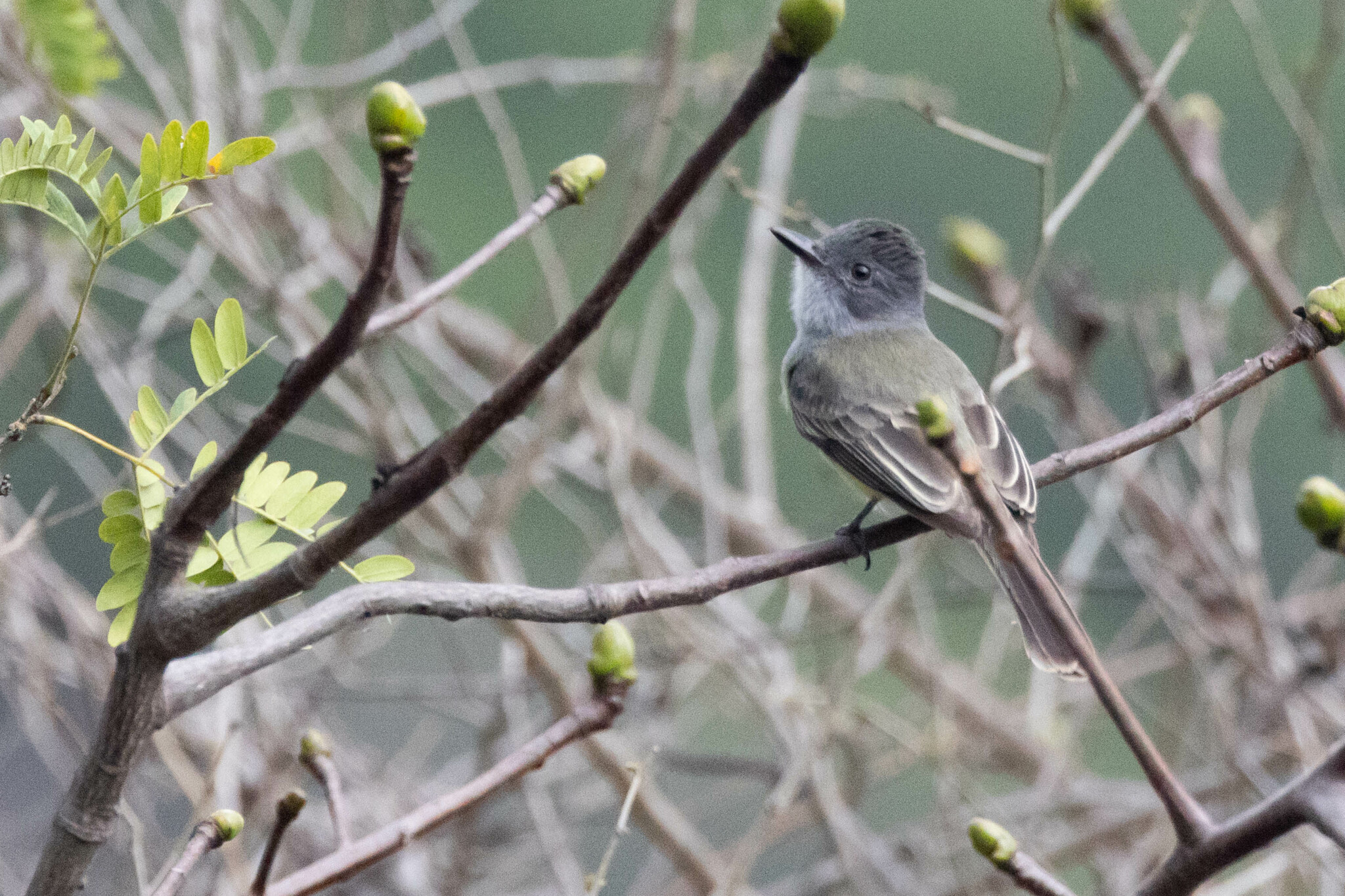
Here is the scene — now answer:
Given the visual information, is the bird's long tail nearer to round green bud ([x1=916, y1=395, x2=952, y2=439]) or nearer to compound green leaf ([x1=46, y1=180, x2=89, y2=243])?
round green bud ([x1=916, y1=395, x2=952, y2=439])

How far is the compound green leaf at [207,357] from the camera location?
1260 mm

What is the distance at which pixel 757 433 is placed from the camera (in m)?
4.57

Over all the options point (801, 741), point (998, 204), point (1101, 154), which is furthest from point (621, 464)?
point (998, 204)

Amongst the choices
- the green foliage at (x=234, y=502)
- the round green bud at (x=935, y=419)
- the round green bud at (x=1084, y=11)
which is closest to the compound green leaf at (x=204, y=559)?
the green foliage at (x=234, y=502)

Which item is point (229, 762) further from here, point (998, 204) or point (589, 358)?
point (998, 204)

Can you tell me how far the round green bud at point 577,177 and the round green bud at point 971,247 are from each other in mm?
2892

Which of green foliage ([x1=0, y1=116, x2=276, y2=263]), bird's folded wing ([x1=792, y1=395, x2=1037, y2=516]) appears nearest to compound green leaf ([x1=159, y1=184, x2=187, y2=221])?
green foliage ([x1=0, y1=116, x2=276, y2=263])

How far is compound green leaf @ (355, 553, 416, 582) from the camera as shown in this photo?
55.0 inches

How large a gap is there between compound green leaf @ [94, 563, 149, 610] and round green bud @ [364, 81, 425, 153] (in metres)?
0.61

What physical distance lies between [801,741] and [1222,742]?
107 centimetres

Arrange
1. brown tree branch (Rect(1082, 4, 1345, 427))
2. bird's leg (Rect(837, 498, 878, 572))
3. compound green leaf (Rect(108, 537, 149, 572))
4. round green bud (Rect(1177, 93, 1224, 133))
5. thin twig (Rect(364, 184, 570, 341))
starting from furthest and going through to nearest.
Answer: round green bud (Rect(1177, 93, 1224, 133)) → brown tree branch (Rect(1082, 4, 1345, 427)) → bird's leg (Rect(837, 498, 878, 572)) → compound green leaf (Rect(108, 537, 149, 572)) → thin twig (Rect(364, 184, 570, 341))

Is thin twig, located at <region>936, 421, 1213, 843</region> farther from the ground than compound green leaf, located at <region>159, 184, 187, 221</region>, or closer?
closer

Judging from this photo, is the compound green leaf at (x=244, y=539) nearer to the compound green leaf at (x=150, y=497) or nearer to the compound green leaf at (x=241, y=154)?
the compound green leaf at (x=150, y=497)

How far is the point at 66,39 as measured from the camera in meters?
1.46
